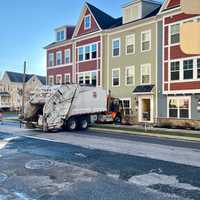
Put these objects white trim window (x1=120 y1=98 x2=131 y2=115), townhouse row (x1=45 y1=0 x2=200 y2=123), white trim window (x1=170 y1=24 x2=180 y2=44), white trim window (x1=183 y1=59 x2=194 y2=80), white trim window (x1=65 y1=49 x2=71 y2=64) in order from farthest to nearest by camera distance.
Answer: white trim window (x1=65 y1=49 x2=71 y2=64) < white trim window (x1=120 y1=98 x2=131 y2=115) < white trim window (x1=170 y1=24 x2=180 y2=44) < townhouse row (x1=45 y1=0 x2=200 y2=123) < white trim window (x1=183 y1=59 x2=194 y2=80)

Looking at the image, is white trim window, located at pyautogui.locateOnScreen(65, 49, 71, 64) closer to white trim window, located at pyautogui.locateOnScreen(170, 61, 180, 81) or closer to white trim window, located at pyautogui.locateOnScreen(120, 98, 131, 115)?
white trim window, located at pyautogui.locateOnScreen(120, 98, 131, 115)

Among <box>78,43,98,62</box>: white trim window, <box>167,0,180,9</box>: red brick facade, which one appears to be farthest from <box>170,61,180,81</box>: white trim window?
<box>78,43,98,62</box>: white trim window

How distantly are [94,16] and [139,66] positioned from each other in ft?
30.5

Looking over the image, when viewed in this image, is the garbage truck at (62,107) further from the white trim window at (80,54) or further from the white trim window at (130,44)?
the white trim window at (80,54)

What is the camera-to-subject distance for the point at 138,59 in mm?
29719

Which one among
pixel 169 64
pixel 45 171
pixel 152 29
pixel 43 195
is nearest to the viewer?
pixel 43 195

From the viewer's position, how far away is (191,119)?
2431 centimetres

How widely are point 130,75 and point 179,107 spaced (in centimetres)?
719

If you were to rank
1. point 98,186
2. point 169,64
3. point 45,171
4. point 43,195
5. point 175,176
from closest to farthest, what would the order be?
point 43,195
point 98,186
point 175,176
point 45,171
point 169,64

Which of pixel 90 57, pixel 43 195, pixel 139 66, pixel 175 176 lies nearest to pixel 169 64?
pixel 139 66

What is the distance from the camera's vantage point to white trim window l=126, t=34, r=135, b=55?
3030 cm

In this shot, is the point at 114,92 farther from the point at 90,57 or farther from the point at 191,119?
the point at 191,119

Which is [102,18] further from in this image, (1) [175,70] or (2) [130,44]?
(1) [175,70]

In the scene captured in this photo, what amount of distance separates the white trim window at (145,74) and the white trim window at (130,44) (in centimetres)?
233
